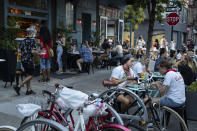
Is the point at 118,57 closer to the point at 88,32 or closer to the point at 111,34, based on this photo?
the point at 88,32

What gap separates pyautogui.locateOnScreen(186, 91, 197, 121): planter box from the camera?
5.24m

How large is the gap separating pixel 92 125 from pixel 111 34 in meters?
18.0

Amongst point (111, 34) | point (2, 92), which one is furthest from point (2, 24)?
point (111, 34)

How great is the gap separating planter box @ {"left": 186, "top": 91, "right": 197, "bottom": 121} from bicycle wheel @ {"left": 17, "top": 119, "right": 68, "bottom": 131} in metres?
3.30

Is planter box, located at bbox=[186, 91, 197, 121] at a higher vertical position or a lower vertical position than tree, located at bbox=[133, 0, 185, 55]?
lower

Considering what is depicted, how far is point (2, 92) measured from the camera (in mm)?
7621

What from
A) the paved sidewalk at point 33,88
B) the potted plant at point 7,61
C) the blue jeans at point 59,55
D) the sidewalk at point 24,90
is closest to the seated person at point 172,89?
the paved sidewalk at point 33,88

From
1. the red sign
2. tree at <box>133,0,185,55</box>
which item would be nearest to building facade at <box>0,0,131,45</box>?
tree at <box>133,0,185,55</box>

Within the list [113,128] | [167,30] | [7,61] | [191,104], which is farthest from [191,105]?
[167,30]

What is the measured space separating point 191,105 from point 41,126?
3.44 meters

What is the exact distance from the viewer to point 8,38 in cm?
967

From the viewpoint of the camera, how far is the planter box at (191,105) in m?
5.24

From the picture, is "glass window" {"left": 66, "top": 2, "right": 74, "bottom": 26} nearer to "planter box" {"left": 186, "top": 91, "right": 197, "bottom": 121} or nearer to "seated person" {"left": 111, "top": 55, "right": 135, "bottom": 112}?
"seated person" {"left": 111, "top": 55, "right": 135, "bottom": 112}

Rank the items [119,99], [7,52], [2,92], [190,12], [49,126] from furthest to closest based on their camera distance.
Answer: [190,12]
[7,52]
[2,92]
[119,99]
[49,126]
